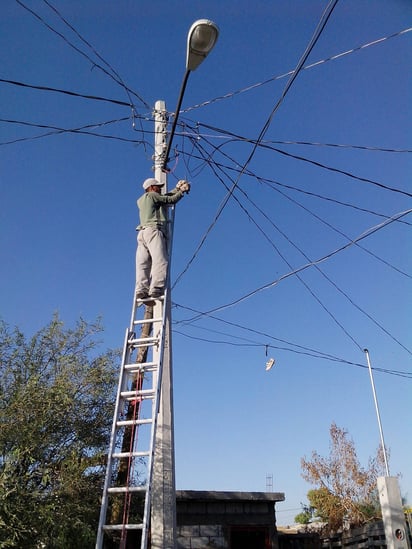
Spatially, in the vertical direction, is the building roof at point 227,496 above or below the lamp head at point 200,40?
below

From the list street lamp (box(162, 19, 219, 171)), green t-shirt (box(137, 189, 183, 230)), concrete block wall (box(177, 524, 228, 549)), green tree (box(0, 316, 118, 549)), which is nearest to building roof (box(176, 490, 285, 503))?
concrete block wall (box(177, 524, 228, 549))

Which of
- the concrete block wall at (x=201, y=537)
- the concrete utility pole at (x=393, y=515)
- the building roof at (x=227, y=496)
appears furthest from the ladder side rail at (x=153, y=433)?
the concrete block wall at (x=201, y=537)

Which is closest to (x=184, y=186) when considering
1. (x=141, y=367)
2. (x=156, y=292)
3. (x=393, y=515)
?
(x=156, y=292)

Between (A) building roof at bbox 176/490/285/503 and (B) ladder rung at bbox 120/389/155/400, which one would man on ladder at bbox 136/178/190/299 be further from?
(A) building roof at bbox 176/490/285/503

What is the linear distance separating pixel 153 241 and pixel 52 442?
256cm

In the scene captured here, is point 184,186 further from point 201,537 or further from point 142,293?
point 201,537

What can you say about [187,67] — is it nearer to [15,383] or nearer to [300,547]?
[15,383]

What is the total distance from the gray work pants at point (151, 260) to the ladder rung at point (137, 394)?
1220 millimetres

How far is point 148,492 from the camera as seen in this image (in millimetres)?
4277

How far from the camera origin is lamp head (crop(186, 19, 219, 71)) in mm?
4879

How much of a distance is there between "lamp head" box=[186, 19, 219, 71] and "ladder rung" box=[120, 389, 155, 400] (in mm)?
3242

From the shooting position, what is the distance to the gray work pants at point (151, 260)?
591 centimetres

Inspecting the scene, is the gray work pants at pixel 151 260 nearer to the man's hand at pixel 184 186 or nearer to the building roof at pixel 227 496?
the man's hand at pixel 184 186

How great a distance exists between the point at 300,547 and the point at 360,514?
703 centimetres
